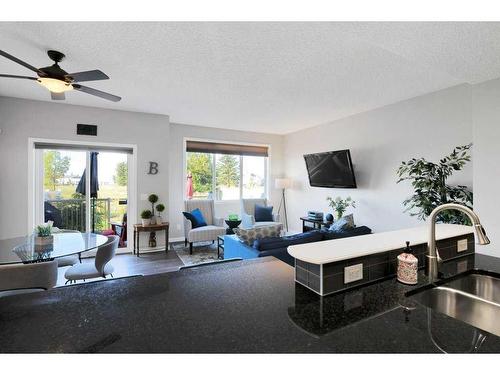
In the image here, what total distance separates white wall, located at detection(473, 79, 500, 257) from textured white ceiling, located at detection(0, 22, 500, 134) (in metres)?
0.19

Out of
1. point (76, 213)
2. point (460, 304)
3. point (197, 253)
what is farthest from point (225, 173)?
point (460, 304)

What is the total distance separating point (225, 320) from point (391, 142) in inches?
166

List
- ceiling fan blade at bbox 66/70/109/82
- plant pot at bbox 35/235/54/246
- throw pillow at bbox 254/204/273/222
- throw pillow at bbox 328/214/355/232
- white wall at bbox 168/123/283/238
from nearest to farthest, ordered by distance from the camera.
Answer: ceiling fan blade at bbox 66/70/109/82
plant pot at bbox 35/235/54/246
throw pillow at bbox 328/214/355/232
white wall at bbox 168/123/283/238
throw pillow at bbox 254/204/273/222

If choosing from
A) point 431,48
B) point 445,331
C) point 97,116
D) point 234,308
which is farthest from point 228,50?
point 97,116

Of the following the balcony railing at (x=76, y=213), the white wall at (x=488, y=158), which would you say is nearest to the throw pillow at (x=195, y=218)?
the balcony railing at (x=76, y=213)

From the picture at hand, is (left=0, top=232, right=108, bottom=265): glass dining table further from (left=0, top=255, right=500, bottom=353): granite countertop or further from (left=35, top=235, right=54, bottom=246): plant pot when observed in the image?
(left=0, top=255, right=500, bottom=353): granite countertop

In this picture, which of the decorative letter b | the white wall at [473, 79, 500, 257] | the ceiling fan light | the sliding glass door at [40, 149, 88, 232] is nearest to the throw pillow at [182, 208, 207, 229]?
the decorative letter b

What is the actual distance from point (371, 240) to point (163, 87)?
3146 mm

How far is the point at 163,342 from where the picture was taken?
697 mm

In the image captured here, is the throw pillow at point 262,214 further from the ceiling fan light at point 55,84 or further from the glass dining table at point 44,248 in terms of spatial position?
the ceiling fan light at point 55,84

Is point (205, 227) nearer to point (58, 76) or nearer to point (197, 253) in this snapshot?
point (197, 253)

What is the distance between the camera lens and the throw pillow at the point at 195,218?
4.84 m

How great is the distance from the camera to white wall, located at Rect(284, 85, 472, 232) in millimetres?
3299
